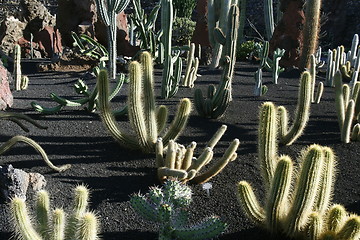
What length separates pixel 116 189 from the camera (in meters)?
3.78

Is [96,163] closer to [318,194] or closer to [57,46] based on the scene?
[318,194]

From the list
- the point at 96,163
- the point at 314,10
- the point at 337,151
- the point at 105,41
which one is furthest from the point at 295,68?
the point at 96,163

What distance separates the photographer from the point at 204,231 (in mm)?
2879

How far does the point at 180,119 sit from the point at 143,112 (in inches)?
13.8

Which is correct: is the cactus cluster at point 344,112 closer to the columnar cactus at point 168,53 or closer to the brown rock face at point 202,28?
the columnar cactus at point 168,53

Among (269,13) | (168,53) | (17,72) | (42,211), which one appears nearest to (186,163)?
(42,211)

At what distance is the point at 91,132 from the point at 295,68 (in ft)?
19.3

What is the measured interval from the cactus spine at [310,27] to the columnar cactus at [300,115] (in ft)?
16.3

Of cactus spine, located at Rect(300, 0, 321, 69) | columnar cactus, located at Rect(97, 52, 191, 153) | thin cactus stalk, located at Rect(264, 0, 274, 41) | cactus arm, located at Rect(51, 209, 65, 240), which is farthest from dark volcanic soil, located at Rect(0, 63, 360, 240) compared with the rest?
thin cactus stalk, located at Rect(264, 0, 274, 41)

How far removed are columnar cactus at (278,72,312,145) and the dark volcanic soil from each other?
123mm

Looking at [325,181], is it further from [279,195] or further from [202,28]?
[202,28]

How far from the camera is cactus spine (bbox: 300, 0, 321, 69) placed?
919cm

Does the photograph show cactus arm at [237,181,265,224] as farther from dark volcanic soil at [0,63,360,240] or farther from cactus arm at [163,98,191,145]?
cactus arm at [163,98,191,145]

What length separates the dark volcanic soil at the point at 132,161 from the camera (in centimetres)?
341
